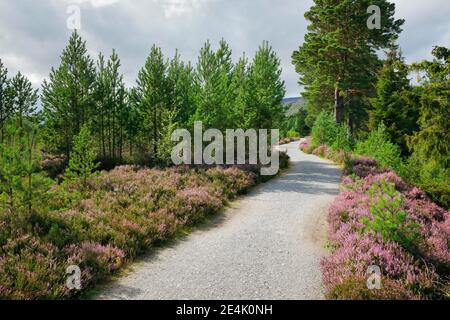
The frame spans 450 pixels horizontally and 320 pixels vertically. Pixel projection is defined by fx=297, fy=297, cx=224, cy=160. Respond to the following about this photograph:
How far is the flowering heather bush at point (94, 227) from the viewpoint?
5672 mm

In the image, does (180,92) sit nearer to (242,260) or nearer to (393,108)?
(242,260)

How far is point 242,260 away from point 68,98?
21595 mm

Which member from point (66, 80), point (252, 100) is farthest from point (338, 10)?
point (66, 80)

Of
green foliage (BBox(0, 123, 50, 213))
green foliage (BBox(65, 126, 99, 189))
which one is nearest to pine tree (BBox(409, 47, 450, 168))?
green foliage (BBox(65, 126, 99, 189))

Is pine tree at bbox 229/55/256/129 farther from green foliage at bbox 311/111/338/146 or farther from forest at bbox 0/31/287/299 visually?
green foliage at bbox 311/111/338/146

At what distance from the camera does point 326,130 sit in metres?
30.4

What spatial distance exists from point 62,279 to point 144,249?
228 cm

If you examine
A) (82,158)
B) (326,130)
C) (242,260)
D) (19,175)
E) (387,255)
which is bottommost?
(242,260)

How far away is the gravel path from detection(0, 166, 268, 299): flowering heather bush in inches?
24.3

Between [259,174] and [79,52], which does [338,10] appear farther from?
[79,52]

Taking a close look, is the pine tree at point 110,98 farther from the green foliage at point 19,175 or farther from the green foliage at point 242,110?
the green foliage at point 19,175

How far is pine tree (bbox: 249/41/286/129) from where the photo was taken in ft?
68.9

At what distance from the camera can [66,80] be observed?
23.1 metres

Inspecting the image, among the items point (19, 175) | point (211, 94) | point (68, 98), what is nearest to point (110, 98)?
point (68, 98)
